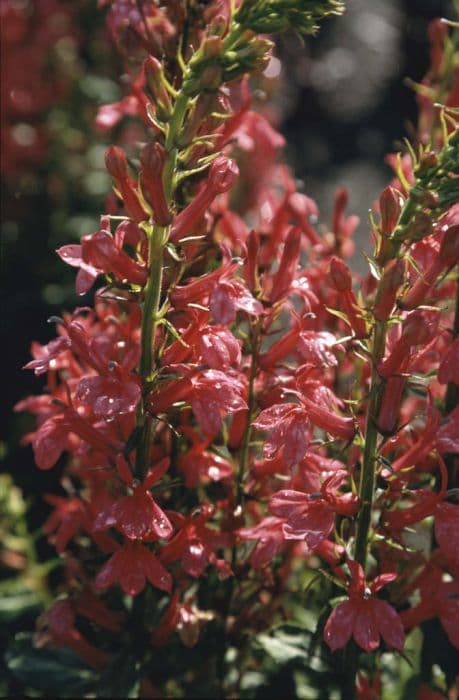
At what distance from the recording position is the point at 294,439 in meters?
1.28

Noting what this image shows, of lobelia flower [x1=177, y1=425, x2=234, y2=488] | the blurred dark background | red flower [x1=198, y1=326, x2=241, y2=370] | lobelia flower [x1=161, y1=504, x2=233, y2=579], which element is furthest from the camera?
the blurred dark background

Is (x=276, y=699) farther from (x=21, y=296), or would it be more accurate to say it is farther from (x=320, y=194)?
(x=320, y=194)

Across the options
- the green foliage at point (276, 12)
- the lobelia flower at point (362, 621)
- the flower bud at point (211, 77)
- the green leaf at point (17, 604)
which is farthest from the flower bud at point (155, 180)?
the green leaf at point (17, 604)

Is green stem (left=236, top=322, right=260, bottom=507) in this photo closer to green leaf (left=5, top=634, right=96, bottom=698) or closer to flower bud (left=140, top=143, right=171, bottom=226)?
flower bud (left=140, top=143, right=171, bottom=226)

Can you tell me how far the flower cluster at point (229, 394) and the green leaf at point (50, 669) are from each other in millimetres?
89

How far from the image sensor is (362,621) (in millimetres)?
1286

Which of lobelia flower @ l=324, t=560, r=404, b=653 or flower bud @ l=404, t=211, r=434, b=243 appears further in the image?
lobelia flower @ l=324, t=560, r=404, b=653

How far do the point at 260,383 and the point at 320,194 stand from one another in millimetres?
3955

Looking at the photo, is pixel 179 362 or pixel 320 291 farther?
pixel 320 291

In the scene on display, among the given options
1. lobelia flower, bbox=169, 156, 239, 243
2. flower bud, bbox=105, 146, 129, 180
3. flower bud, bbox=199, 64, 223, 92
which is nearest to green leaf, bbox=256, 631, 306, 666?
lobelia flower, bbox=169, 156, 239, 243

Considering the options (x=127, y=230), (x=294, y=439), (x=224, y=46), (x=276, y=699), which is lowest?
(x=276, y=699)

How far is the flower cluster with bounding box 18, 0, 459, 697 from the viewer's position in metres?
1.25

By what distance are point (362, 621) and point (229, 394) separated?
376 mm

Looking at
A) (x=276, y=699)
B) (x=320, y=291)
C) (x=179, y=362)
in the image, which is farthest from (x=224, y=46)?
(x=276, y=699)
